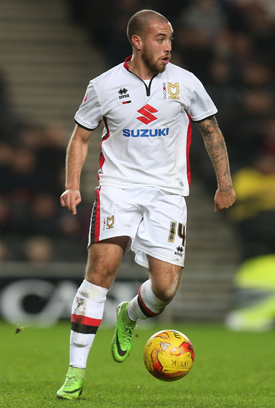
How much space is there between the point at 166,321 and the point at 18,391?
558cm

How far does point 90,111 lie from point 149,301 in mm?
1293

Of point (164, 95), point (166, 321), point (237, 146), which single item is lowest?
point (166, 321)

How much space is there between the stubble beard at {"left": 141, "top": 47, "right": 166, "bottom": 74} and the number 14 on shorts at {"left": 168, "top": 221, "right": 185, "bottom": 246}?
0.97 m

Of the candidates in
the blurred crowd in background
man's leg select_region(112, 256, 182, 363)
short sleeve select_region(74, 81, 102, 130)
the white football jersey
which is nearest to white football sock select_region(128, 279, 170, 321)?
man's leg select_region(112, 256, 182, 363)

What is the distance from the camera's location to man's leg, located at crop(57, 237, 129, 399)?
4.09 m

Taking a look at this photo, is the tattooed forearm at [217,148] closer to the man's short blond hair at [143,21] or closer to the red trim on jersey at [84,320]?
the man's short blond hair at [143,21]

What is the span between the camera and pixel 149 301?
4562 mm

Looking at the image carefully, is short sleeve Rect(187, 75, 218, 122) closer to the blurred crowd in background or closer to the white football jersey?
the white football jersey

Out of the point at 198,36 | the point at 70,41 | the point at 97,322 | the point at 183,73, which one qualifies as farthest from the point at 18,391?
the point at 70,41

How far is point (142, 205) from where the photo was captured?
14.2 ft

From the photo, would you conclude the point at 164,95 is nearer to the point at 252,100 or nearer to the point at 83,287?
the point at 83,287

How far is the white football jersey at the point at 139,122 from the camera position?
4.33 m

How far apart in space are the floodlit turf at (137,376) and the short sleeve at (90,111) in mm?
1686

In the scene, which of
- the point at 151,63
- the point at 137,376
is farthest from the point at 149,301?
the point at 151,63
